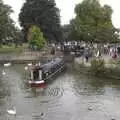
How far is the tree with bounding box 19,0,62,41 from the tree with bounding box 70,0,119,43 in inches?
304

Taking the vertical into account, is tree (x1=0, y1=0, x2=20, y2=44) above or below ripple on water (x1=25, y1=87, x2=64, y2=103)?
above

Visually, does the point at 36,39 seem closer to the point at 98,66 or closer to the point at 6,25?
the point at 6,25

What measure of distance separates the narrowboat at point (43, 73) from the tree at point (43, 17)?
3613 cm

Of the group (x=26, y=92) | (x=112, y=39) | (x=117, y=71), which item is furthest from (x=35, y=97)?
(x=112, y=39)

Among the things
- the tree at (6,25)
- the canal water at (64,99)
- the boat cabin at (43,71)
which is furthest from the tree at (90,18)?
the canal water at (64,99)

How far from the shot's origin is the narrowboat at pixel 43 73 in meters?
40.0

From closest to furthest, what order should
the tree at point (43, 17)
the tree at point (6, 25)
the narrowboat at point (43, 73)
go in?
the narrowboat at point (43, 73) → the tree at point (6, 25) → the tree at point (43, 17)

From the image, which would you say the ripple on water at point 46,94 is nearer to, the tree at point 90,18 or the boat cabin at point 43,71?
the boat cabin at point 43,71

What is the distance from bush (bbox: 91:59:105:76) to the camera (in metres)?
46.1

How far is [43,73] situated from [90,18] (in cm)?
3673

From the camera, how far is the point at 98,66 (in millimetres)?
46281

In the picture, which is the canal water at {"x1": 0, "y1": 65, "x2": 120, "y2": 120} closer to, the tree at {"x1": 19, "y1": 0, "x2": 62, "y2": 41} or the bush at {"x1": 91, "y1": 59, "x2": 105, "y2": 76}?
the bush at {"x1": 91, "y1": 59, "x2": 105, "y2": 76}

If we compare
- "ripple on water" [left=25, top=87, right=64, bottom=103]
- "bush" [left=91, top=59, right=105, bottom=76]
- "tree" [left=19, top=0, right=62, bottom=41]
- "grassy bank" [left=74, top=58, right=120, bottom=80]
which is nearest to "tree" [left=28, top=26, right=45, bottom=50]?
"tree" [left=19, top=0, right=62, bottom=41]

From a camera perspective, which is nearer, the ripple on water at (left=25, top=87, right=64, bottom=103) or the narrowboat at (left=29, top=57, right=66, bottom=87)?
the ripple on water at (left=25, top=87, right=64, bottom=103)
